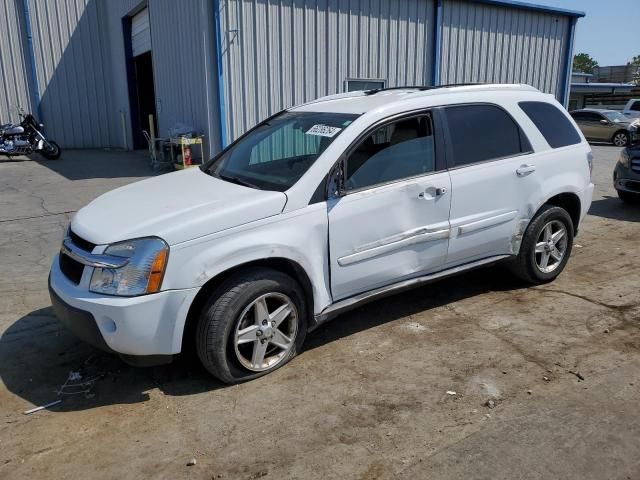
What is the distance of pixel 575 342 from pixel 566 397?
86 cm

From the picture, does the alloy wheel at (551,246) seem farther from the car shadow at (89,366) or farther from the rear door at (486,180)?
the car shadow at (89,366)

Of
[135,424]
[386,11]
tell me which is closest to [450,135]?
[135,424]

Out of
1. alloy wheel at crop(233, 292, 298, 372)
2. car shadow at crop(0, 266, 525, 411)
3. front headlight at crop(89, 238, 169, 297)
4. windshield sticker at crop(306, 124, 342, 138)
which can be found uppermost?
windshield sticker at crop(306, 124, 342, 138)

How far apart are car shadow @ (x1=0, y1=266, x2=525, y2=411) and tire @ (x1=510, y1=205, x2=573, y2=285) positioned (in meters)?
0.81

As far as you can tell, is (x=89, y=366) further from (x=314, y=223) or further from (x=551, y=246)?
(x=551, y=246)

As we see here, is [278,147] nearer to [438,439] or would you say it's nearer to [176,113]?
[438,439]

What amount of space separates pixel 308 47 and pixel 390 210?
26.1ft

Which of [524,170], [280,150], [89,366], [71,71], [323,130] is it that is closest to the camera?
[89,366]

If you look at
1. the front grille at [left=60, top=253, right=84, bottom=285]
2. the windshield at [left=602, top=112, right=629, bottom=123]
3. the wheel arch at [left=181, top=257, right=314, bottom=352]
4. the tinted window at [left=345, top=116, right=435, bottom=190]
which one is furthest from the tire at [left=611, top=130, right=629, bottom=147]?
the front grille at [left=60, top=253, right=84, bottom=285]

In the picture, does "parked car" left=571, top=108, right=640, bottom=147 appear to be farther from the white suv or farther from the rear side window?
the white suv

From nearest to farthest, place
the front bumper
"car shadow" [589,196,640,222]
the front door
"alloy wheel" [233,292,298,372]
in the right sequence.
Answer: the front bumper → "alloy wheel" [233,292,298,372] → the front door → "car shadow" [589,196,640,222]

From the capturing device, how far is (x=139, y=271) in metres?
3.09

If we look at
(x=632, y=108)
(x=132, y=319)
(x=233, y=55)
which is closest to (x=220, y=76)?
(x=233, y=55)

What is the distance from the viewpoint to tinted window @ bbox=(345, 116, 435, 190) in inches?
150
